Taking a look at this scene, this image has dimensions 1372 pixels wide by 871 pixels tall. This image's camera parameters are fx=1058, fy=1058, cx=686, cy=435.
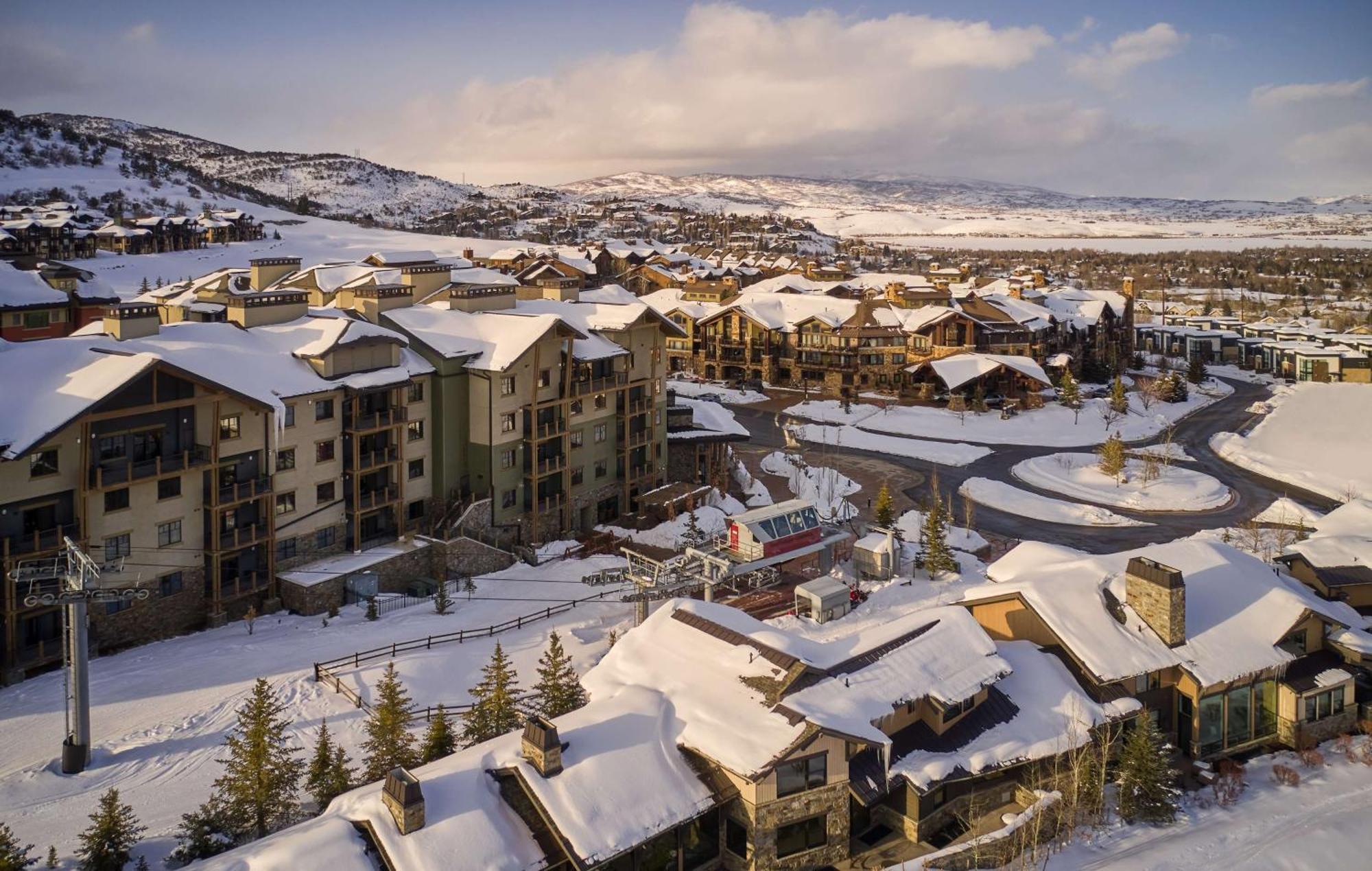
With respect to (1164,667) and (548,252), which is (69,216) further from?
(1164,667)

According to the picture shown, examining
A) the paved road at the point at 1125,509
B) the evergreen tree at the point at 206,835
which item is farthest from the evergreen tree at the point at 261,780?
the paved road at the point at 1125,509

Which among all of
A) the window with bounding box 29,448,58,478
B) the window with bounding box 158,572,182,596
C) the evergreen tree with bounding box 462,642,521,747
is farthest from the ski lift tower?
the evergreen tree with bounding box 462,642,521,747

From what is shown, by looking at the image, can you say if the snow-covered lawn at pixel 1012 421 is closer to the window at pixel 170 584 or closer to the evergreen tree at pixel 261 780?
the window at pixel 170 584

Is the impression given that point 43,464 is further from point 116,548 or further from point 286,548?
point 286,548

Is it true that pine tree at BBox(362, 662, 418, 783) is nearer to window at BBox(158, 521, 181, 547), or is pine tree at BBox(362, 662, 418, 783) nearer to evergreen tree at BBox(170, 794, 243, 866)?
evergreen tree at BBox(170, 794, 243, 866)

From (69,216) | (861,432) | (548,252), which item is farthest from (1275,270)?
(69,216)

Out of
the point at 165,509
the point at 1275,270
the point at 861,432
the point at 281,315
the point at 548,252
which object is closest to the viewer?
the point at 165,509

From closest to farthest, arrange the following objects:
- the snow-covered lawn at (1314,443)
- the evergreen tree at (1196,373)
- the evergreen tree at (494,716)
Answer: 1. the evergreen tree at (494,716)
2. the snow-covered lawn at (1314,443)
3. the evergreen tree at (1196,373)
